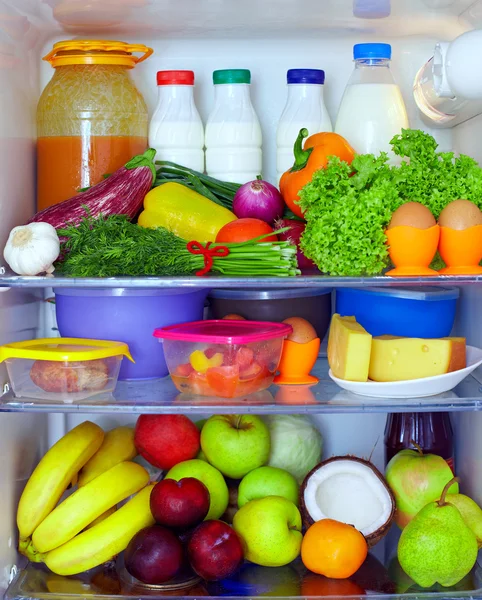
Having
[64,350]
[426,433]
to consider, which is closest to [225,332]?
[64,350]

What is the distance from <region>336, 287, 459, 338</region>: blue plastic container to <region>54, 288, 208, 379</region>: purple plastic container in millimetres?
376

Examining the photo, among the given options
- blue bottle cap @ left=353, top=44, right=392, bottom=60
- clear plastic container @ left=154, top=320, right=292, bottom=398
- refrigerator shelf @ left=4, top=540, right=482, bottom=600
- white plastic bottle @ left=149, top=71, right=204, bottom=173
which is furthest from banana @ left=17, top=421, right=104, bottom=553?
blue bottle cap @ left=353, top=44, right=392, bottom=60

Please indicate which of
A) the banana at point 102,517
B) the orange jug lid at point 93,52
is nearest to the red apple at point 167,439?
the banana at point 102,517

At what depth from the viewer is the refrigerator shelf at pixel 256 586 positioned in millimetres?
1637

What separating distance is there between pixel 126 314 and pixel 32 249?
0.25 m

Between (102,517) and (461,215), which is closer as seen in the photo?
(461,215)

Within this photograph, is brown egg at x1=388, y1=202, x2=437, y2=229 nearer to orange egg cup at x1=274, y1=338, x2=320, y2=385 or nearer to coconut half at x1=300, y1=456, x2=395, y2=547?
orange egg cup at x1=274, y1=338, x2=320, y2=385

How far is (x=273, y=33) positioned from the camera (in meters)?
1.96

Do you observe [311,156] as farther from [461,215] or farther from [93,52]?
[93,52]

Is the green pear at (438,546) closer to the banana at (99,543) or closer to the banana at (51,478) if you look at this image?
the banana at (99,543)

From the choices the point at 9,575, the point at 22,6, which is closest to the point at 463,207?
Result: the point at 22,6

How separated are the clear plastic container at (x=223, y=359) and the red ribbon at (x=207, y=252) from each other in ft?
0.42

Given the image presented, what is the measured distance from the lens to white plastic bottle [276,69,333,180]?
6.19 ft

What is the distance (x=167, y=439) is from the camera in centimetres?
187
